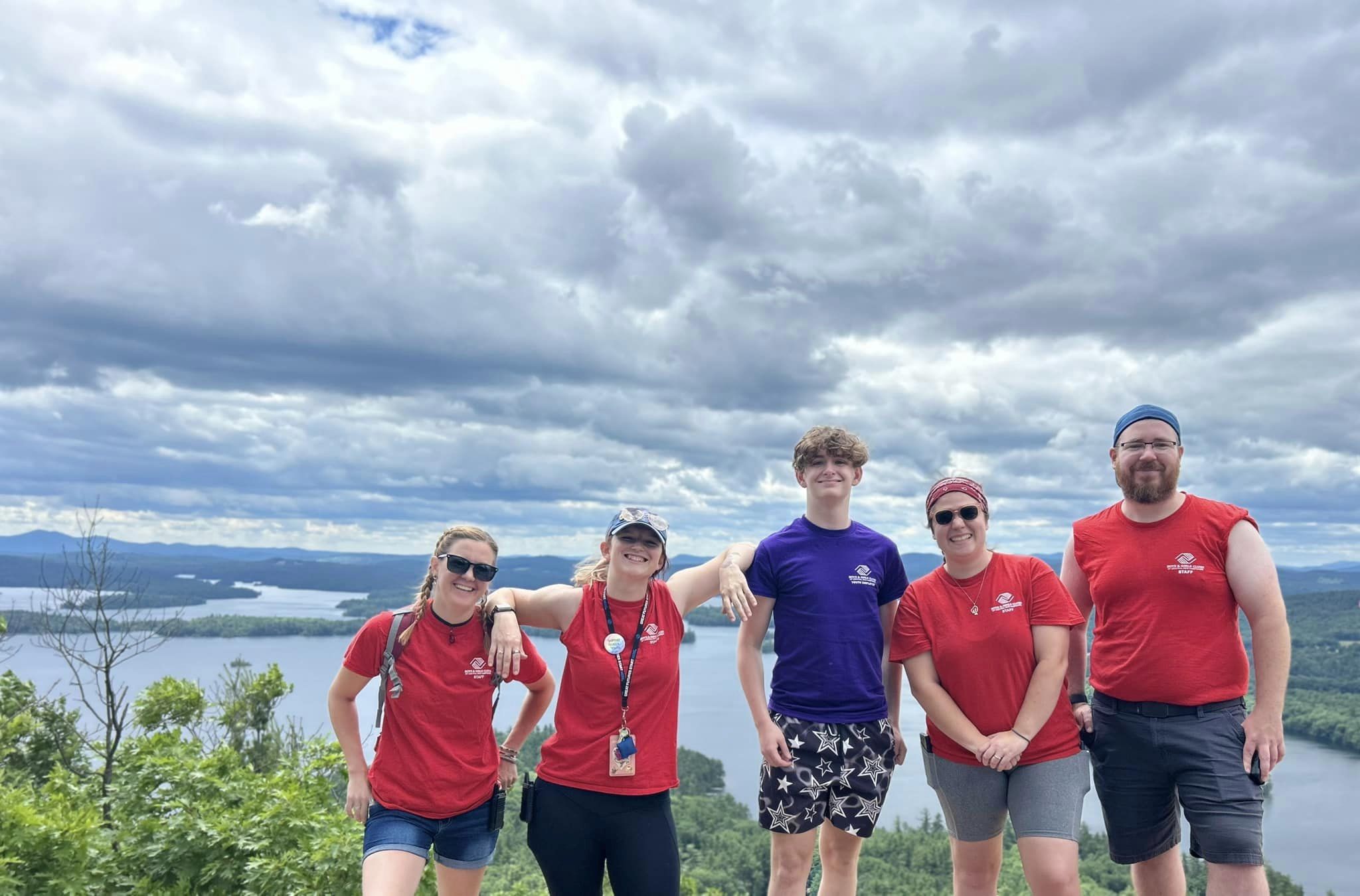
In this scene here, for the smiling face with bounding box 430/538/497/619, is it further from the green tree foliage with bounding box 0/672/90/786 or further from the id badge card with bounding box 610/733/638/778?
the green tree foliage with bounding box 0/672/90/786

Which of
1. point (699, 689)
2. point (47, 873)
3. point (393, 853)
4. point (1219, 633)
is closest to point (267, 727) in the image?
point (47, 873)

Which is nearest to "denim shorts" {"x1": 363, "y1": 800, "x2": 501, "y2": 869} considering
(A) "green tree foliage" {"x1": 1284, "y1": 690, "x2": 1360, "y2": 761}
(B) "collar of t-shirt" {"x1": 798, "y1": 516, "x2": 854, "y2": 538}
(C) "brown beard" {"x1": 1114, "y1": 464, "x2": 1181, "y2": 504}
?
(B) "collar of t-shirt" {"x1": 798, "y1": 516, "x2": 854, "y2": 538}

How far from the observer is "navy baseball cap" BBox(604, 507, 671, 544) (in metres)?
3.63

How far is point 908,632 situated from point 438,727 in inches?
80.9

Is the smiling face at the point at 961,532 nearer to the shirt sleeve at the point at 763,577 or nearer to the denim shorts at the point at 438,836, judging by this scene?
the shirt sleeve at the point at 763,577

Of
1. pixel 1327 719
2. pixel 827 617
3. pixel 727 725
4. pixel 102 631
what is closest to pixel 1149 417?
pixel 827 617

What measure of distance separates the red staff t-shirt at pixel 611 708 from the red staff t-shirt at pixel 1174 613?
1.92 m

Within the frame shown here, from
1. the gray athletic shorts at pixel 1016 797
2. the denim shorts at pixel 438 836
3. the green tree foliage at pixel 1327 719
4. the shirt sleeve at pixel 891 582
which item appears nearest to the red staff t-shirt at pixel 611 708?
the denim shorts at pixel 438 836

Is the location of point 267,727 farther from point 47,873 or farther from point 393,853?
point 393,853

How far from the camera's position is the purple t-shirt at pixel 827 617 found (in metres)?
3.82

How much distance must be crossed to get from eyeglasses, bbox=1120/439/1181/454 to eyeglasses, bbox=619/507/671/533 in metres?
2.05

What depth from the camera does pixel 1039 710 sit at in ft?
12.0

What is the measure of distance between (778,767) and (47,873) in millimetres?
5392

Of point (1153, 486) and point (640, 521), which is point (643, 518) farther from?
point (1153, 486)
